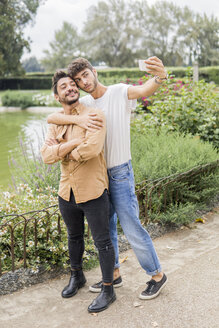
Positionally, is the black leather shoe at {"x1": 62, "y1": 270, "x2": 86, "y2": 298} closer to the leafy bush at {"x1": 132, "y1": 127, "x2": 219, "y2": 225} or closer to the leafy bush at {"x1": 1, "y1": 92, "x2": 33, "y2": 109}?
the leafy bush at {"x1": 132, "y1": 127, "x2": 219, "y2": 225}

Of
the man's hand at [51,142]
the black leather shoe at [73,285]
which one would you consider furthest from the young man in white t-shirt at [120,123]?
the black leather shoe at [73,285]

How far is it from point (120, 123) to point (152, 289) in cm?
121

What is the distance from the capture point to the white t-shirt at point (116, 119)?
242 cm

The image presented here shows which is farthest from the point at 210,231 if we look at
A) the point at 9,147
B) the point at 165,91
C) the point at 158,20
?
the point at 158,20

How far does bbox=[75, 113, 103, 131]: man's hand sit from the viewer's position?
227 cm

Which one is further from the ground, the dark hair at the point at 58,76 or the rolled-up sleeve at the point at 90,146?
the dark hair at the point at 58,76

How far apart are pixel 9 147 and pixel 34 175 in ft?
20.5

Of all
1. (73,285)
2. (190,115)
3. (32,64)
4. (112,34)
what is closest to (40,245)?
(73,285)

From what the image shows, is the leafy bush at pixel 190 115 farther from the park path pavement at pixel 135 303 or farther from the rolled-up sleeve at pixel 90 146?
the rolled-up sleeve at pixel 90 146

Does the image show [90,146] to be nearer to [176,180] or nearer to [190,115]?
[176,180]

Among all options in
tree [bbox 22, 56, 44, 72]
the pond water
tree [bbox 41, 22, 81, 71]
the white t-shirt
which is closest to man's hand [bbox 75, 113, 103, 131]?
the white t-shirt

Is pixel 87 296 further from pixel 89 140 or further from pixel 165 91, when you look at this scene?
pixel 165 91

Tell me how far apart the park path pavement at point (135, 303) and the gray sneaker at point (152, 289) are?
3 centimetres

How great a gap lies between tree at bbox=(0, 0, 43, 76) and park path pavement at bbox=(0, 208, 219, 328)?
30.2 metres
